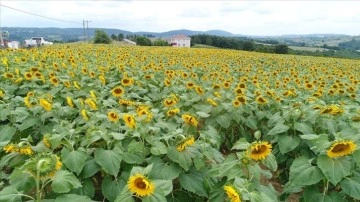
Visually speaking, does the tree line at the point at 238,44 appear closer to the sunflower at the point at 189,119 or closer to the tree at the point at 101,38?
the tree at the point at 101,38

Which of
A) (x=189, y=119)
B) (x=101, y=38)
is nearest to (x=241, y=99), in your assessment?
(x=189, y=119)

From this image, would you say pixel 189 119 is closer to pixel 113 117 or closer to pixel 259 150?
pixel 113 117

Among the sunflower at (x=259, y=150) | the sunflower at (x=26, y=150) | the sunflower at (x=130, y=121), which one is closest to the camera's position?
the sunflower at (x=259, y=150)

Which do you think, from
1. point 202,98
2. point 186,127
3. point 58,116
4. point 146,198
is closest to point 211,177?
point 186,127

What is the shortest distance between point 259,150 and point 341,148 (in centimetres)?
65

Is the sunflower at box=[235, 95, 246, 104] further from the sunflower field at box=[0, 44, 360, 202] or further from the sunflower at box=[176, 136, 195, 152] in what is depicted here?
the sunflower at box=[176, 136, 195, 152]

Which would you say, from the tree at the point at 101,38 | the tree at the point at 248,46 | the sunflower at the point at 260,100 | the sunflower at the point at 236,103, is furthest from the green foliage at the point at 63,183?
the tree at the point at 101,38

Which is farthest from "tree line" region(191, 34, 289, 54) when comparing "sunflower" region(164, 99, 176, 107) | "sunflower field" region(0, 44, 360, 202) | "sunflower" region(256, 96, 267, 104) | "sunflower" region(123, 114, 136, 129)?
"sunflower" region(123, 114, 136, 129)

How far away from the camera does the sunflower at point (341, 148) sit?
8.29 ft

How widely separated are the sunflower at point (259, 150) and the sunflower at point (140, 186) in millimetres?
758

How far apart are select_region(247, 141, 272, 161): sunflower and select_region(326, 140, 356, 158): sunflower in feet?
1.70

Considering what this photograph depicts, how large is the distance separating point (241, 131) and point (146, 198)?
338cm

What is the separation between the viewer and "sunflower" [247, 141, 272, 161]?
2.43 m

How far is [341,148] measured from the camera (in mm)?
2600
